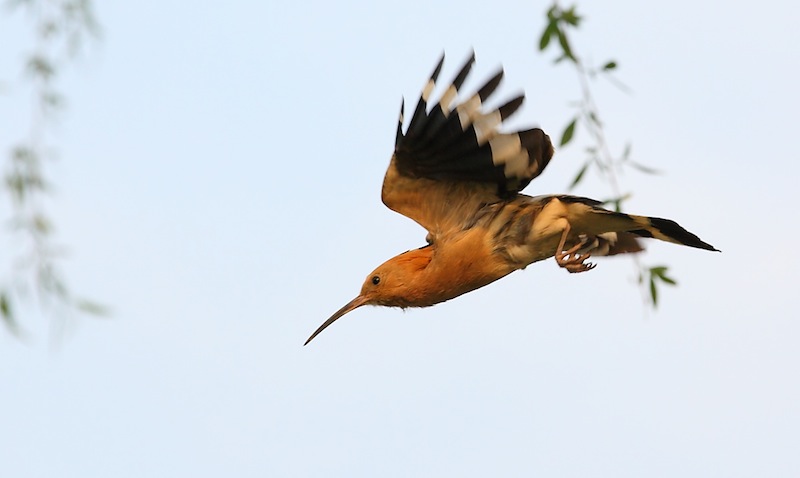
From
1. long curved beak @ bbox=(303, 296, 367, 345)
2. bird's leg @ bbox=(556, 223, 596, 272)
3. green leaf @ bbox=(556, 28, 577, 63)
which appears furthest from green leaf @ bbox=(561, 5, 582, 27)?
long curved beak @ bbox=(303, 296, 367, 345)

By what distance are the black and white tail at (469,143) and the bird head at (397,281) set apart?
39 cm

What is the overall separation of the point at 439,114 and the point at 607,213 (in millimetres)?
682

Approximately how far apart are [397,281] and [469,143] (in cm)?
75

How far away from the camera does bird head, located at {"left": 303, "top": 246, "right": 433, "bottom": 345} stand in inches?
158

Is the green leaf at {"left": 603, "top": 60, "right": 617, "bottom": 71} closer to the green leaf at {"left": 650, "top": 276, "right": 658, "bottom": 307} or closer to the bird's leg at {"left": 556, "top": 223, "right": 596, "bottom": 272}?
the green leaf at {"left": 650, "top": 276, "right": 658, "bottom": 307}

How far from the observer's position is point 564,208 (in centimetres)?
369

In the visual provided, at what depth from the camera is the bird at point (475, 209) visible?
11.4 feet

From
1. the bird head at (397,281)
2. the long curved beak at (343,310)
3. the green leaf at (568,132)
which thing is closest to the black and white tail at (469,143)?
the bird head at (397,281)

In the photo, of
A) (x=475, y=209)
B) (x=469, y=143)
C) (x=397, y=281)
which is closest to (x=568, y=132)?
(x=469, y=143)

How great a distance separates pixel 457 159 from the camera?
3.62 metres

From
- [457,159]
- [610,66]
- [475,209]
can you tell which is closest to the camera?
[610,66]

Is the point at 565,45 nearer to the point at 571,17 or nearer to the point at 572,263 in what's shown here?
the point at 571,17

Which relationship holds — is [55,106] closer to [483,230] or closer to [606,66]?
[606,66]

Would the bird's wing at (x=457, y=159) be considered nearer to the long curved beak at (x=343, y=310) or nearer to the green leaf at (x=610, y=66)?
the long curved beak at (x=343, y=310)
